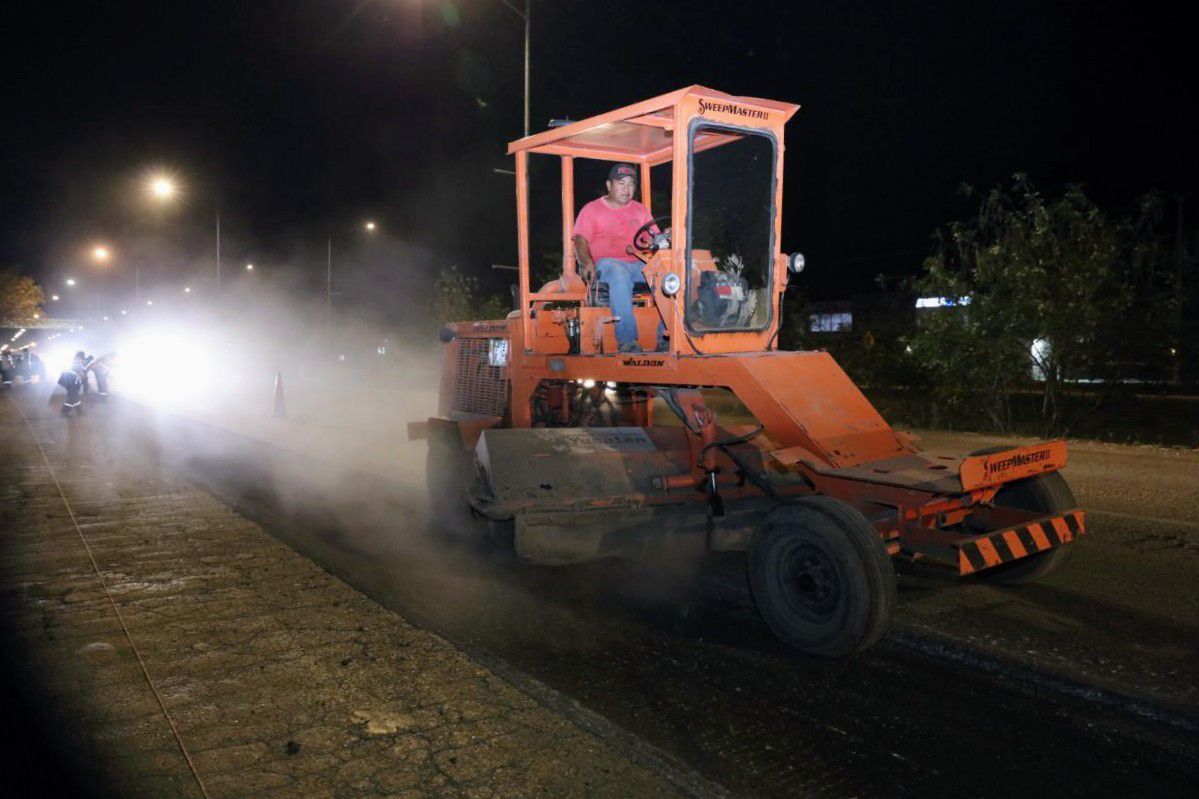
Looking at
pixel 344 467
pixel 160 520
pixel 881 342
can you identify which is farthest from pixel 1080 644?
pixel 881 342

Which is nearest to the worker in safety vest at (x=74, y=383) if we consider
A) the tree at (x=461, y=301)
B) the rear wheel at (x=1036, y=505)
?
the tree at (x=461, y=301)

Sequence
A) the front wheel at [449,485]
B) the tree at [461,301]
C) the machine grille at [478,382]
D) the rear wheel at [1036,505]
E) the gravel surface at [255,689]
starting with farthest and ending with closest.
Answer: the tree at [461,301], the machine grille at [478,382], the front wheel at [449,485], the rear wheel at [1036,505], the gravel surface at [255,689]

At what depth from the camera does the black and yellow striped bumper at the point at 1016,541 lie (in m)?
4.58

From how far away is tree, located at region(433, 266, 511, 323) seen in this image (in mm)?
25984

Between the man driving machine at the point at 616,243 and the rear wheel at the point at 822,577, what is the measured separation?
6.42 feet

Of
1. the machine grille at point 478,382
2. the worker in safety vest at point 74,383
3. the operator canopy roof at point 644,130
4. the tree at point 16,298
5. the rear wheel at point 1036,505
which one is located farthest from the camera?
the tree at point 16,298

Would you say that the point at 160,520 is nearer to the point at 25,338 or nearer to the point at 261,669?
the point at 261,669

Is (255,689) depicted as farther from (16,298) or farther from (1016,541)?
(16,298)

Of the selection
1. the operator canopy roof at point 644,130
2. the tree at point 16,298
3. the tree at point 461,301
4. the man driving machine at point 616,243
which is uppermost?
the tree at point 16,298

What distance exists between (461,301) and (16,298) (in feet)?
106

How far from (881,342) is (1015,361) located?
3.84m

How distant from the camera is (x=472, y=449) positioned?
24.0 ft

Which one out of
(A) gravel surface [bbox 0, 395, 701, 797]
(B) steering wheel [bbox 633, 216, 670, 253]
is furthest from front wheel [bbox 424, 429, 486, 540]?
(B) steering wheel [bbox 633, 216, 670, 253]

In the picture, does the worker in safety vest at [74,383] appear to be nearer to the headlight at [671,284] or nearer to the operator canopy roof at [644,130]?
the operator canopy roof at [644,130]
